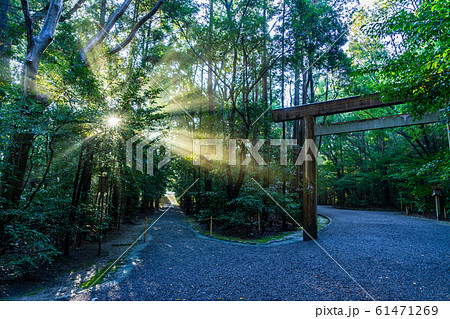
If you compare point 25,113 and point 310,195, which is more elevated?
point 25,113

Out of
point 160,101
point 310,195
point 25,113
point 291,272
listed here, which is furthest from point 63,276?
point 160,101

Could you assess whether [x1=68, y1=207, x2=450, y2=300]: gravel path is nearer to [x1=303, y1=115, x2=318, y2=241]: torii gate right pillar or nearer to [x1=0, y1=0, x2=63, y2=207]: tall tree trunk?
[x1=303, y1=115, x2=318, y2=241]: torii gate right pillar

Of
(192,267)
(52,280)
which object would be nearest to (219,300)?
(192,267)

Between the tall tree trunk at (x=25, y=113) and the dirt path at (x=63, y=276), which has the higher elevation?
the tall tree trunk at (x=25, y=113)

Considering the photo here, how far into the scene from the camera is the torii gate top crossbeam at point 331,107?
5988mm

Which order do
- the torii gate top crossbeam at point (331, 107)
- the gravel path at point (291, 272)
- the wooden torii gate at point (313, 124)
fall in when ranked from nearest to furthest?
1. the gravel path at point (291, 272)
2. the torii gate top crossbeam at point (331, 107)
3. the wooden torii gate at point (313, 124)

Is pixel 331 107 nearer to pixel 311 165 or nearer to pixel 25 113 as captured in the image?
pixel 311 165

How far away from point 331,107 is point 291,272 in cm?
502

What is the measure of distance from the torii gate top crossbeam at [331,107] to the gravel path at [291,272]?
3966 millimetres

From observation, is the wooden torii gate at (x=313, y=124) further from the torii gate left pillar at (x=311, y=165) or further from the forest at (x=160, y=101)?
the forest at (x=160, y=101)

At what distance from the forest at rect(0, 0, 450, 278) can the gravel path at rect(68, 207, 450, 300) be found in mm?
1768

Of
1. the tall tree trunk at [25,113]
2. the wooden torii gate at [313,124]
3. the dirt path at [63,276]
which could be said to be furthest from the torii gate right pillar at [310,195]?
the tall tree trunk at [25,113]

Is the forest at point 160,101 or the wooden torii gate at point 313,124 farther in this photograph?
the wooden torii gate at point 313,124

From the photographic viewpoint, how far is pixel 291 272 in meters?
4.11
